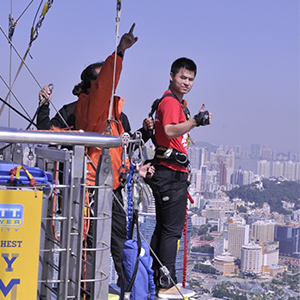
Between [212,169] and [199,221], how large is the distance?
3983 millimetres

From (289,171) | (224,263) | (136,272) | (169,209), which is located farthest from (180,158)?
(289,171)

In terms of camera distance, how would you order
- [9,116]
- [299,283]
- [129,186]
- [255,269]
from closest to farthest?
[129,186], [9,116], [255,269], [299,283]

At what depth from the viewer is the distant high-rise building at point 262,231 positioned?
1424 centimetres

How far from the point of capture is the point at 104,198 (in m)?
1.71

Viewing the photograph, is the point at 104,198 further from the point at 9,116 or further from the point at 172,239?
the point at 9,116

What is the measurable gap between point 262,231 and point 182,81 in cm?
1227

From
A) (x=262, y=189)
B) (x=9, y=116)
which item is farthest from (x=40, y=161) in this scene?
(x=262, y=189)

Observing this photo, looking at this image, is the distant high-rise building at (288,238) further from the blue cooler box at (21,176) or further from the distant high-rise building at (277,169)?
the blue cooler box at (21,176)

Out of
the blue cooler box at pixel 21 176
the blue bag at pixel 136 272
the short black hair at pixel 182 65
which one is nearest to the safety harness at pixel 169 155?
the short black hair at pixel 182 65

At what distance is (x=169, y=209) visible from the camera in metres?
2.93

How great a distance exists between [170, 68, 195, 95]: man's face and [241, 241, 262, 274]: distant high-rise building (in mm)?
9604

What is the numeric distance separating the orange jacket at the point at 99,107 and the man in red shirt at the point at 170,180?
9.8 inches

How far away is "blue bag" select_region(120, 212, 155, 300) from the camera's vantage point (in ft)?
7.26

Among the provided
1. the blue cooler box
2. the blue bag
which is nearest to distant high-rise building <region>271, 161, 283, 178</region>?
the blue bag
